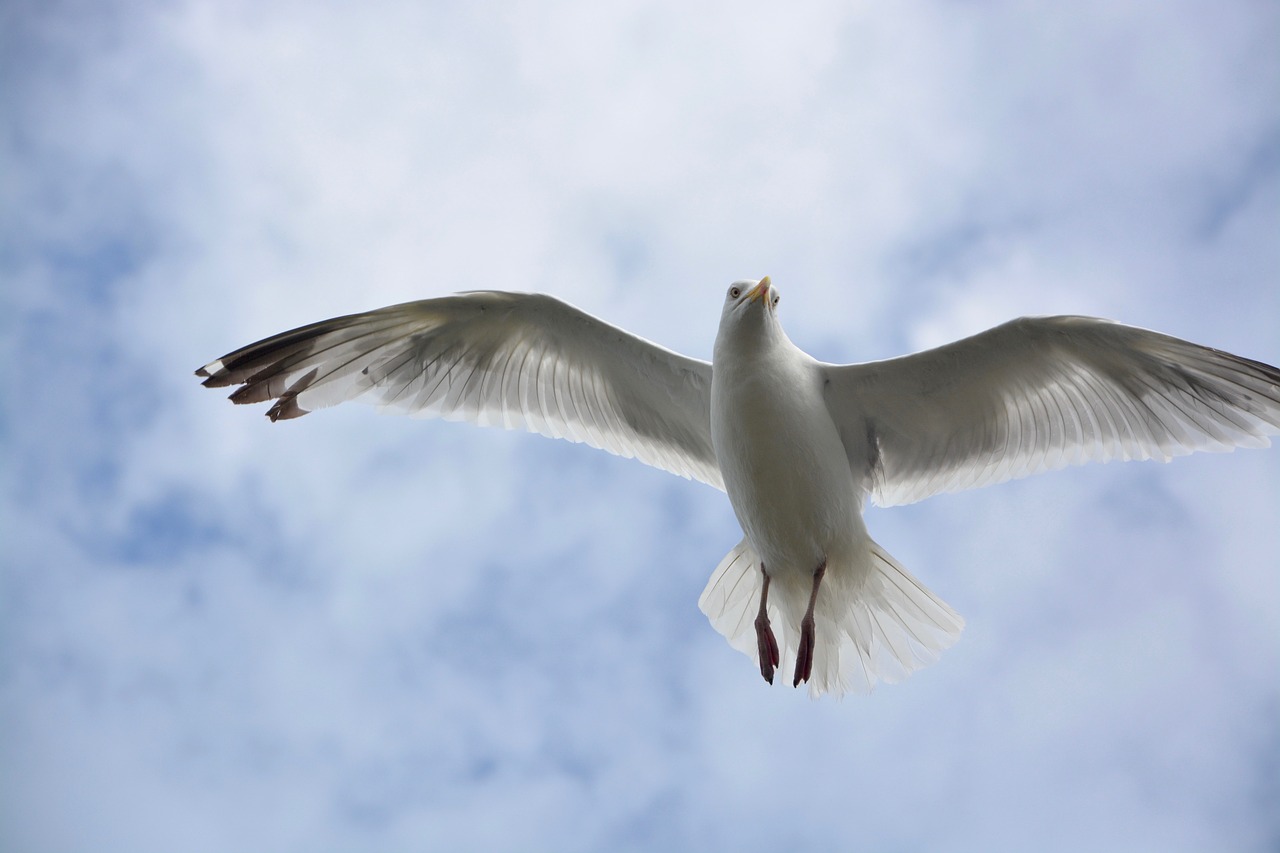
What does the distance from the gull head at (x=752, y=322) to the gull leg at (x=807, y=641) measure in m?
1.09

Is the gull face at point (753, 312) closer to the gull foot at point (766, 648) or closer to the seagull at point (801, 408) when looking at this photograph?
the seagull at point (801, 408)

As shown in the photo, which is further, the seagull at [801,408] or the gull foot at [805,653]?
the gull foot at [805,653]

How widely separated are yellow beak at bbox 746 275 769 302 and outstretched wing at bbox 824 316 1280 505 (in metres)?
0.66

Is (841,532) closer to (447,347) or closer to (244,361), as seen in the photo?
(447,347)

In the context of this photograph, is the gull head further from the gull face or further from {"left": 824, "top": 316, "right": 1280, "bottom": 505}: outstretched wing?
{"left": 824, "top": 316, "right": 1280, "bottom": 505}: outstretched wing

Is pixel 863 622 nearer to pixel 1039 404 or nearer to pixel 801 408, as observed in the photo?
pixel 801 408

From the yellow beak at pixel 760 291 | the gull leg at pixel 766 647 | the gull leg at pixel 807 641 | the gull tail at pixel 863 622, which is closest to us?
the yellow beak at pixel 760 291

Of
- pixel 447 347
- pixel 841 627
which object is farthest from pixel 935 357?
pixel 447 347

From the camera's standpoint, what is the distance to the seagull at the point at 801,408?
209 inches

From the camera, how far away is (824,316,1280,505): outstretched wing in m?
5.30

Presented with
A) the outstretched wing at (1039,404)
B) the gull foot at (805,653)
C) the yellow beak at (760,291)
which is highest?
the yellow beak at (760,291)

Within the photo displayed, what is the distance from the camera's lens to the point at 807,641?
18.0 ft

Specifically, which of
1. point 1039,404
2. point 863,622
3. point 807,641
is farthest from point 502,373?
point 1039,404

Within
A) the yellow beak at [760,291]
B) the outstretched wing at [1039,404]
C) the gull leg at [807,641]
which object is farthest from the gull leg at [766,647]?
the yellow beak at [760,291]
